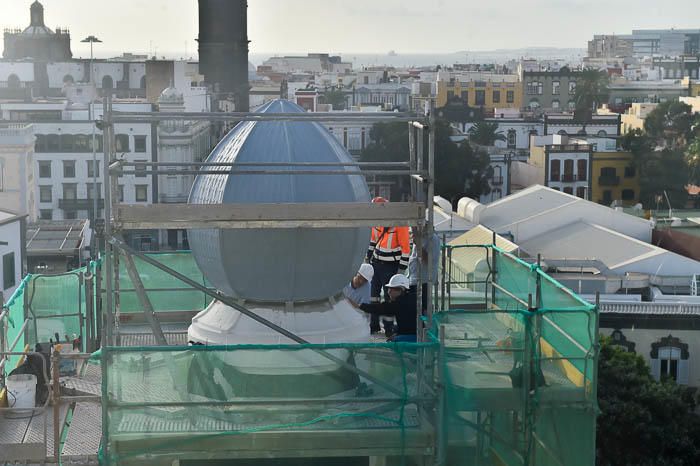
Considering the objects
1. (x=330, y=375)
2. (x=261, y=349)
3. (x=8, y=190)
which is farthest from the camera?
(x=8, y=190)

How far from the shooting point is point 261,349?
24.6 ft

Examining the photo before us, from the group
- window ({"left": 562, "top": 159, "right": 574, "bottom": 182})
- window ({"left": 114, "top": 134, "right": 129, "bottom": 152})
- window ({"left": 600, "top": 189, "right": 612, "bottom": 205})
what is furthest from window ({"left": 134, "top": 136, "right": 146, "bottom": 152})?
window ({"left": 600, "top": 189, "right": 612, "bottom": 205})

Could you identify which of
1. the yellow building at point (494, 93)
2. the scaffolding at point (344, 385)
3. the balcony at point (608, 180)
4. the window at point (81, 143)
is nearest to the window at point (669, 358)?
the scaffolding at point (344, 385)

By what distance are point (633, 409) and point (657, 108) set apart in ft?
136

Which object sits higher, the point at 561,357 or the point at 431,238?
the point at 431,238

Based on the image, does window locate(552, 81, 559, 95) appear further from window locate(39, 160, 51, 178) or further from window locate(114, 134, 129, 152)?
window locate(39, 160, 51, 178)

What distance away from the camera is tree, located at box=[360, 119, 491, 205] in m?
52.3

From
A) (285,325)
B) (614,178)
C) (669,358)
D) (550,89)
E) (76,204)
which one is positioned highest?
(285,325)

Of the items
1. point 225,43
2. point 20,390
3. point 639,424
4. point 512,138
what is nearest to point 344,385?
point 20,390

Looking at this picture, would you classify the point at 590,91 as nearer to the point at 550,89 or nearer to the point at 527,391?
the point at 550,89

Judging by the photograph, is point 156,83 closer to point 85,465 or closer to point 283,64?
point 85,465

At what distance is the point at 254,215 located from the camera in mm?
7965

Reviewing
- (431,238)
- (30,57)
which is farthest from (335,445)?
(30,57)

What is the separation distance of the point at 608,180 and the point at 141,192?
19353 millimetres
